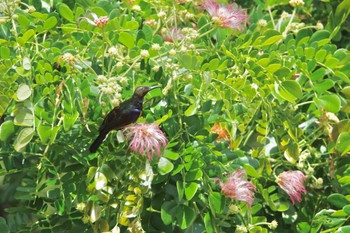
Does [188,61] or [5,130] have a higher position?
[188,61]

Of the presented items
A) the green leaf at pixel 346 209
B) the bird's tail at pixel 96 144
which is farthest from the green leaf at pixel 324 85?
the bird's tail at pixel 96 144

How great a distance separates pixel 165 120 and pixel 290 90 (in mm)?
226

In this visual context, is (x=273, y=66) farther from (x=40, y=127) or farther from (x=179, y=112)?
(x=40, y=127)

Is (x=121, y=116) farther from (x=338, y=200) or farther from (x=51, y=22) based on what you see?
(x=338, y=200)

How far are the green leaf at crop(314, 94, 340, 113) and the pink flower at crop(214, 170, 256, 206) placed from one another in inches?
8.5

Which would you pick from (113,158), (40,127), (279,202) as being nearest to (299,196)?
(279,202)

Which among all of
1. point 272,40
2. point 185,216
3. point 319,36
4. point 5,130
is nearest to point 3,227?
point 5,130

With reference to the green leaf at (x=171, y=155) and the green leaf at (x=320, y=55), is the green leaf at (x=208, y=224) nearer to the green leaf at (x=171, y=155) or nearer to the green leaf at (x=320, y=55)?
the green leaf at (x=171, y=155)

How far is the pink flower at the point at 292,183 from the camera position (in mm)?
1408

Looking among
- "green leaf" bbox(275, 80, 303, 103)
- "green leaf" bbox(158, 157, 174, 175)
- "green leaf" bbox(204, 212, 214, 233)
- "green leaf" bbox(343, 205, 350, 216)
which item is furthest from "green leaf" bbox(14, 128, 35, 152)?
"green leaf" bbox(343, 205, 350, 216)

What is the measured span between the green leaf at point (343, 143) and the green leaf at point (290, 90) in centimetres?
14

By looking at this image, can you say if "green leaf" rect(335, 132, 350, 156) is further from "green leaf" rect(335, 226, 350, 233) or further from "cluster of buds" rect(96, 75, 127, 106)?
"cluster of buds" rect(96, 75, 127, 106)

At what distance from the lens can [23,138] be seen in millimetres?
1241

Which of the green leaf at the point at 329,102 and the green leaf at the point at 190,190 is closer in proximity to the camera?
the green leaf at the point at 190,190
